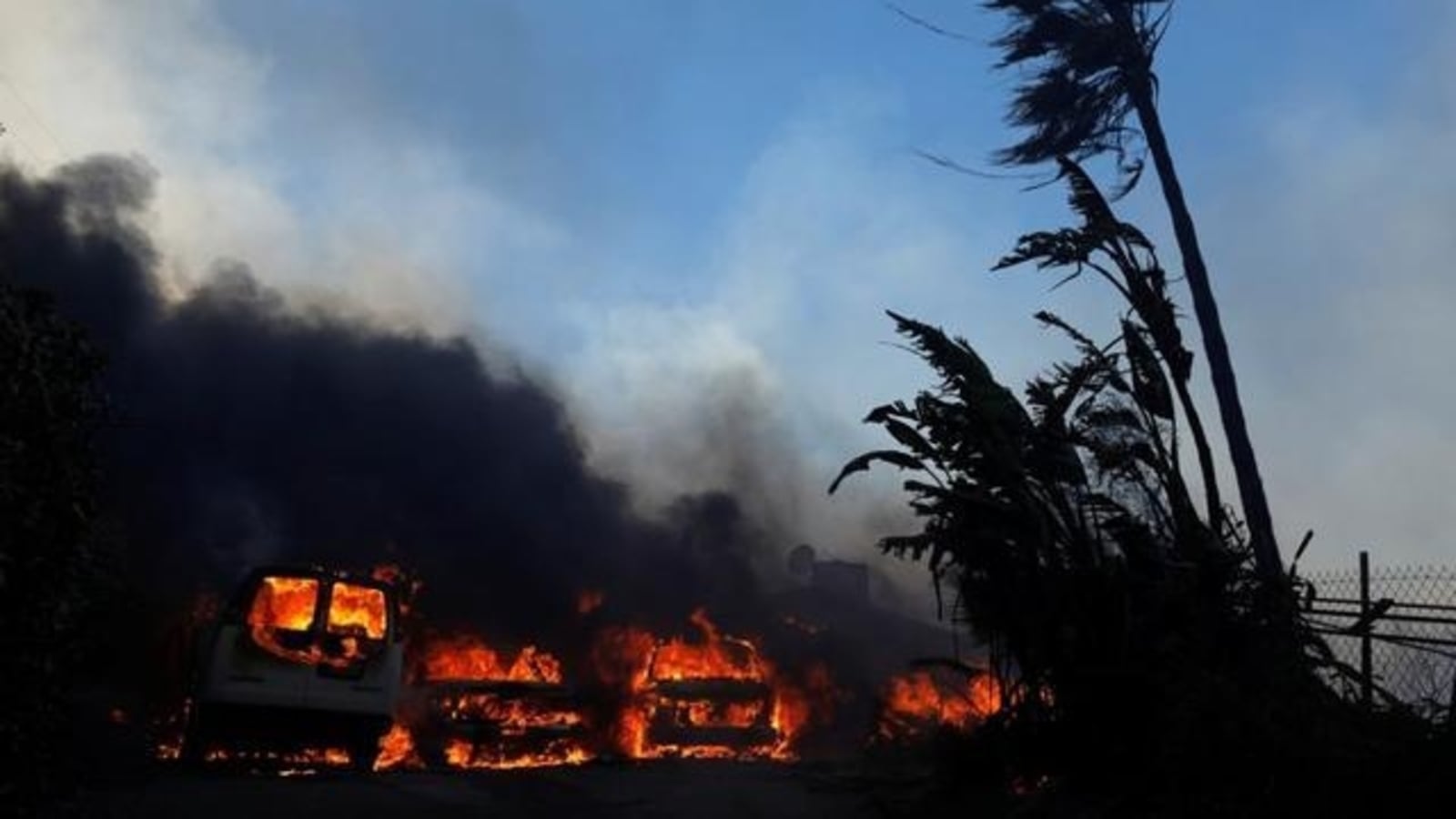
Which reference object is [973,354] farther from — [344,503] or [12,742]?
[344,503]

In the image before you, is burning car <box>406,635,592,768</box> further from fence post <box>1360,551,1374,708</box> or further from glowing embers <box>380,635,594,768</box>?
fence post <box>1360,551,1374,708</box>

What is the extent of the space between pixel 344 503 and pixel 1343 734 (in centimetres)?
1984

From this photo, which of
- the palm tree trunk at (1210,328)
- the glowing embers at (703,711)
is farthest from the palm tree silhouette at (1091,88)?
the glowing embers at (703,711)

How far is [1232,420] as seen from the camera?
1259 centimetres

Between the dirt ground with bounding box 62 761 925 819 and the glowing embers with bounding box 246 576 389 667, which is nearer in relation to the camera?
the dirt ground with bounding box 62 761 925 819

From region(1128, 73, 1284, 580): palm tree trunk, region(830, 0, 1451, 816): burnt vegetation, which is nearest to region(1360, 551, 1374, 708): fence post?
region(830, 0, 1451, 816): burnt vegetation

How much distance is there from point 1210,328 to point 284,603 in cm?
992

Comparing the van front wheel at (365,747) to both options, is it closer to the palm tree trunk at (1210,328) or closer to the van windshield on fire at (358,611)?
the van windshield on fire at (358,611)

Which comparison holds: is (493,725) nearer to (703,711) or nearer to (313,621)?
(703,711)

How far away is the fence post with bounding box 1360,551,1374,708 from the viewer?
762 centimetres

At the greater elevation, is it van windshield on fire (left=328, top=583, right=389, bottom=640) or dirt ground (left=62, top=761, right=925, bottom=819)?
van windshield on fire (left=328, top=583, right=389, bottom=640)

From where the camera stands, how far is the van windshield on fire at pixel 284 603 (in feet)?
39.1

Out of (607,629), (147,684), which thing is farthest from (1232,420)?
(147,684)

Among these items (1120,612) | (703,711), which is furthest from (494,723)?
(1120,612)
